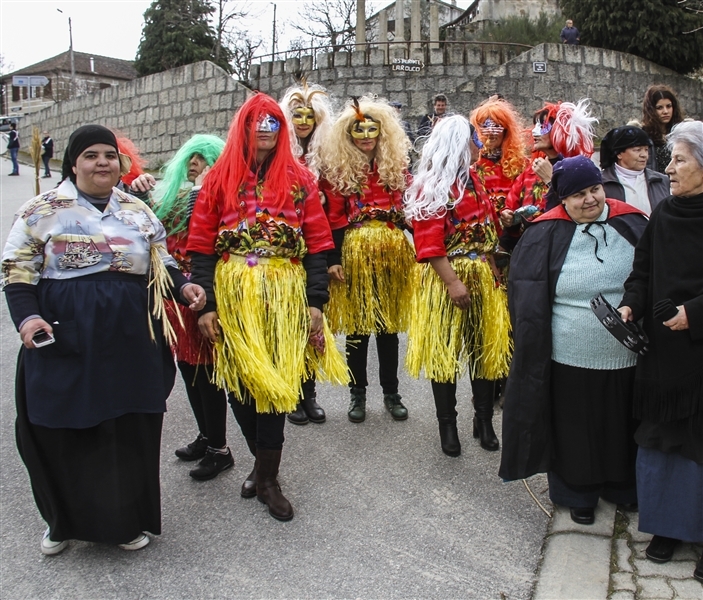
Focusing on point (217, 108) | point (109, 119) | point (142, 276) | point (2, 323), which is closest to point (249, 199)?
point (142, 276)

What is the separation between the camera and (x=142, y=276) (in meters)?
2.92

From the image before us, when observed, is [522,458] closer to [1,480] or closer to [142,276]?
[142,276]

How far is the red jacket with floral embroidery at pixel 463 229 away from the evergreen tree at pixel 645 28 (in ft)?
51.6

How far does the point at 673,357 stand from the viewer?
262cm

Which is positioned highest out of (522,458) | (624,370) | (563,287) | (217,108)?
(217,108)

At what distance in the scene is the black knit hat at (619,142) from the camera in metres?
3.56

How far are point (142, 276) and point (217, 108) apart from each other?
16593 mm

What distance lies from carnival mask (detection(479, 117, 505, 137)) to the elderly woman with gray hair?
5.75ft

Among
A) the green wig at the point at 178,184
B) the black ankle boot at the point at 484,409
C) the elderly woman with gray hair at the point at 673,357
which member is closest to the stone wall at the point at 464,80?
the green wig at the point at 178,184

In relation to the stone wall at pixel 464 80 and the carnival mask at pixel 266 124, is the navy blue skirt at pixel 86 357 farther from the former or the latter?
the stone wall at pixel 464 80

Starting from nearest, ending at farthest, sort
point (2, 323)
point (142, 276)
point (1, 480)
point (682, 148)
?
point (682, 148)
point (142, 276)
point (1, 480)
point (2, 323)

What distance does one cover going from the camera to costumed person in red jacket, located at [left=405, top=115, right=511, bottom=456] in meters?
3.60

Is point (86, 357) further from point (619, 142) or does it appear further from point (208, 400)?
point (619, 142)

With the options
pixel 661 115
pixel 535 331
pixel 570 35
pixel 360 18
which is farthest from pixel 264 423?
pixel 360 18
